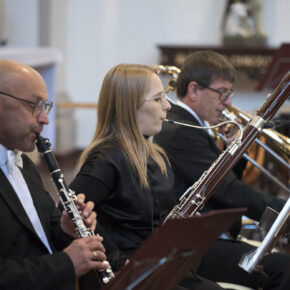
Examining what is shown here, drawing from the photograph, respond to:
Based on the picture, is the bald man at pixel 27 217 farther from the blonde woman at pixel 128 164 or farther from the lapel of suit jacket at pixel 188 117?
the lapel of suit jacket at pixel 188 117

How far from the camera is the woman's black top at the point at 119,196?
2381mm

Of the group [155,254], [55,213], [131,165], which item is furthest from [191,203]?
[155,254]

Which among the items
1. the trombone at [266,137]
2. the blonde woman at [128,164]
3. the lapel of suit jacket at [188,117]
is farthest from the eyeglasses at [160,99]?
the lapel of suit jacket at [188,117]

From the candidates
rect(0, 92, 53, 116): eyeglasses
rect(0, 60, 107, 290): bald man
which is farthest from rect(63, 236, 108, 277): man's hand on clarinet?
rect(0, 92, 53, 116): eyeglasses

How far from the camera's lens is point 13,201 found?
6.43 feet

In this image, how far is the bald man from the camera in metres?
1.80

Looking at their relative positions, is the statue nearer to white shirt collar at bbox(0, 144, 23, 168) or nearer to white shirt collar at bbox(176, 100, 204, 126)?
white shirt collar at bbox(176, 100, 204, 126)

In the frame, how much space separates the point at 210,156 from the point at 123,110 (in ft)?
2.16

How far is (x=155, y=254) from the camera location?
150cm

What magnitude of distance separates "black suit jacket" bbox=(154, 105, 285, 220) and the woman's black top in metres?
0.52

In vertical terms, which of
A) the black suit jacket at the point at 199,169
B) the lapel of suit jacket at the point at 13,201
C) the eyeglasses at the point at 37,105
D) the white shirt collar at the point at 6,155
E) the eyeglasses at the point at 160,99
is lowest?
the black suit jacket at the point at 199,169

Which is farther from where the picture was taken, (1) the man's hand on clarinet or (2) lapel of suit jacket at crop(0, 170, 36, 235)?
(2) lapel of suit jacket at crop(0, 170, 36, 235)

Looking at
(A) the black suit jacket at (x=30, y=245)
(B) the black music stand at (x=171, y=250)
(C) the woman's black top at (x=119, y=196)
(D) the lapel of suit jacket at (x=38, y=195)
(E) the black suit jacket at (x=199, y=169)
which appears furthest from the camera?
(E) the black suit jacket at (x=199, y=169)

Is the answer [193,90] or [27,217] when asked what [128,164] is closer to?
[27,217]
